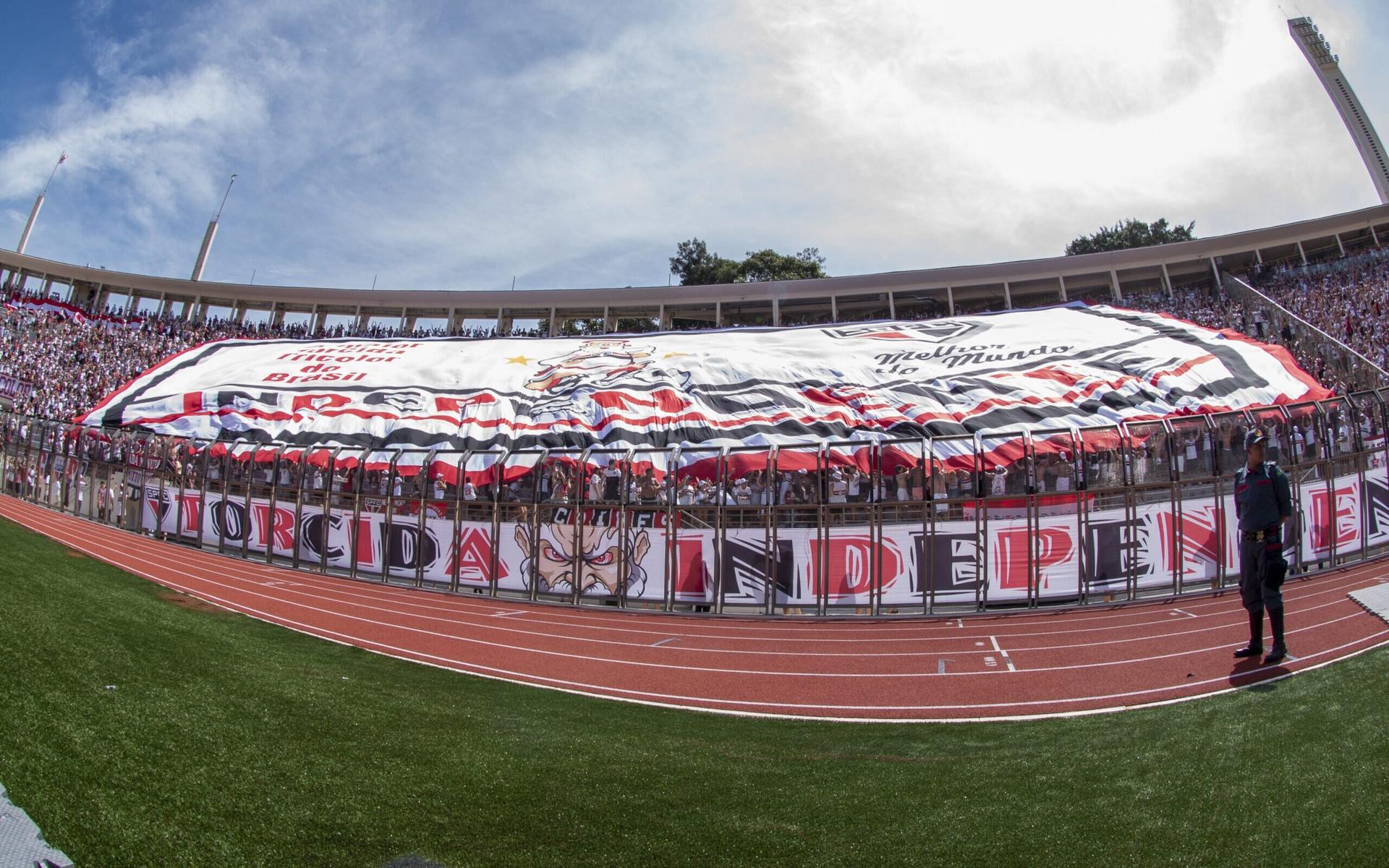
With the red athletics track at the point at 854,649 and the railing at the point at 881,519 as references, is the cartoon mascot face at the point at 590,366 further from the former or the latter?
the red athletics track at the point at 854,649

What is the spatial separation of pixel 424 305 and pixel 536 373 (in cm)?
2198

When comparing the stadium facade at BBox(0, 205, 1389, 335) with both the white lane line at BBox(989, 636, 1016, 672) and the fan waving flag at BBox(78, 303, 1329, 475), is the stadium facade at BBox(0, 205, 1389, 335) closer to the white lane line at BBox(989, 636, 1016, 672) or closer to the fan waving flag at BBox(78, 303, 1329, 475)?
the fan waving flag at BBox(78, 303, 1329, 475)

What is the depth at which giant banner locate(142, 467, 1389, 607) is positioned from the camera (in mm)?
11969

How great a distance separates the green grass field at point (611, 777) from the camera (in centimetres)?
349

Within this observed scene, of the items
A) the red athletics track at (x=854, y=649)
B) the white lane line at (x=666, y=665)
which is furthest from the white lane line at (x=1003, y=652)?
the white lane line at (x=666, y=665)

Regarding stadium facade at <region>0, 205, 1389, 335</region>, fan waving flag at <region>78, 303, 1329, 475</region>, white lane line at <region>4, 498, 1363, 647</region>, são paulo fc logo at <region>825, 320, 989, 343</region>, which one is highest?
stadium facade at <region>0, 205, 1389, 335</region>

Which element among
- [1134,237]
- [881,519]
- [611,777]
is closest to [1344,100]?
[1134,237]

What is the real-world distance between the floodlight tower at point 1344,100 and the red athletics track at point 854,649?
5194cm

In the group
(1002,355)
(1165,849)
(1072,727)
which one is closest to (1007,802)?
(1165,849)

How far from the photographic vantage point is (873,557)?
1279cm

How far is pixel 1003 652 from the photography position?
9812 millimetres

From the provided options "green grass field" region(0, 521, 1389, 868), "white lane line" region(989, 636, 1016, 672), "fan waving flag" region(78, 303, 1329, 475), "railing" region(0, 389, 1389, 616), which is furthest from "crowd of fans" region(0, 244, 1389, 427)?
"green grass field" region(0, 521, 1389, 868)

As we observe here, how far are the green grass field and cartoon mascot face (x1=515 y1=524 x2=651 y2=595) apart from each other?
750cm

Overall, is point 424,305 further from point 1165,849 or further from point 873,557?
point 1165,849
